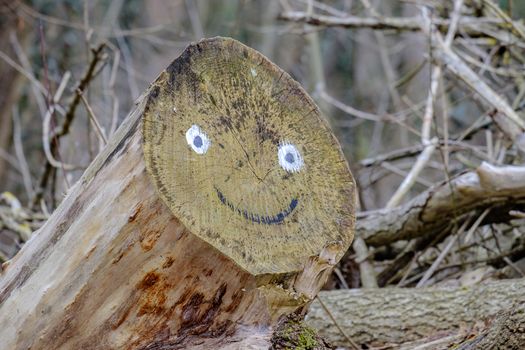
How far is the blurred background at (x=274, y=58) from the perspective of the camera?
4.12 m

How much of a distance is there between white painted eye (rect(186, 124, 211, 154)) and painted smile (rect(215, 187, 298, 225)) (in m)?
0.10

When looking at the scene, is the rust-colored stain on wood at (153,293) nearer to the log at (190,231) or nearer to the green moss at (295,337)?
the log at (190,231)

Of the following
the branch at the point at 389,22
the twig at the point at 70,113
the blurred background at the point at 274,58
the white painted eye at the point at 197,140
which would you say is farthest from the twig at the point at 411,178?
the white painted eye at the point at 197,140

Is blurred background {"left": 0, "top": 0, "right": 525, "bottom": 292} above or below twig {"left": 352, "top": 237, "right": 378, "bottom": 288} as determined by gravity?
above

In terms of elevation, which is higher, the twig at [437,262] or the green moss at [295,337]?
the twig at [437,262]

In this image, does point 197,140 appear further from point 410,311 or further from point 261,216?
point 410,311

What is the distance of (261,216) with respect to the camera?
1864 millimetres

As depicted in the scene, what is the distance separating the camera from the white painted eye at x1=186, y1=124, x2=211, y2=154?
1.82 m

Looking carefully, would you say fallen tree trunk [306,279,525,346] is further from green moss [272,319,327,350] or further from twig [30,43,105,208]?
twig [30,43,105,208]

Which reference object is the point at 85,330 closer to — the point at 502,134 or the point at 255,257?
the point at 255,257

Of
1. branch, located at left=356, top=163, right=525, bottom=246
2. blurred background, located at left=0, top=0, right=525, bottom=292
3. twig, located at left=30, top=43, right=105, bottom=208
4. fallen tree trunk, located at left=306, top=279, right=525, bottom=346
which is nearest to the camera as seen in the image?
fallen tree trunk, located at left=306, top=279, right=525, bottom=346

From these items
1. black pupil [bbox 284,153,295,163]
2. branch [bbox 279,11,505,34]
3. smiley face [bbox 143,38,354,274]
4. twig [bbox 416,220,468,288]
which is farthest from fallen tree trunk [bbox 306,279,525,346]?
branch [bbox 279,11,505,34]

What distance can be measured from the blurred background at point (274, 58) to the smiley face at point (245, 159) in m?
1.36

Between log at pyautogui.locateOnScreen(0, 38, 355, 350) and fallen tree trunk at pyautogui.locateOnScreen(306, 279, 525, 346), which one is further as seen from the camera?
fallen tree trunk at pyautogui.locateOnScreen(306, 279, 525, 346)
